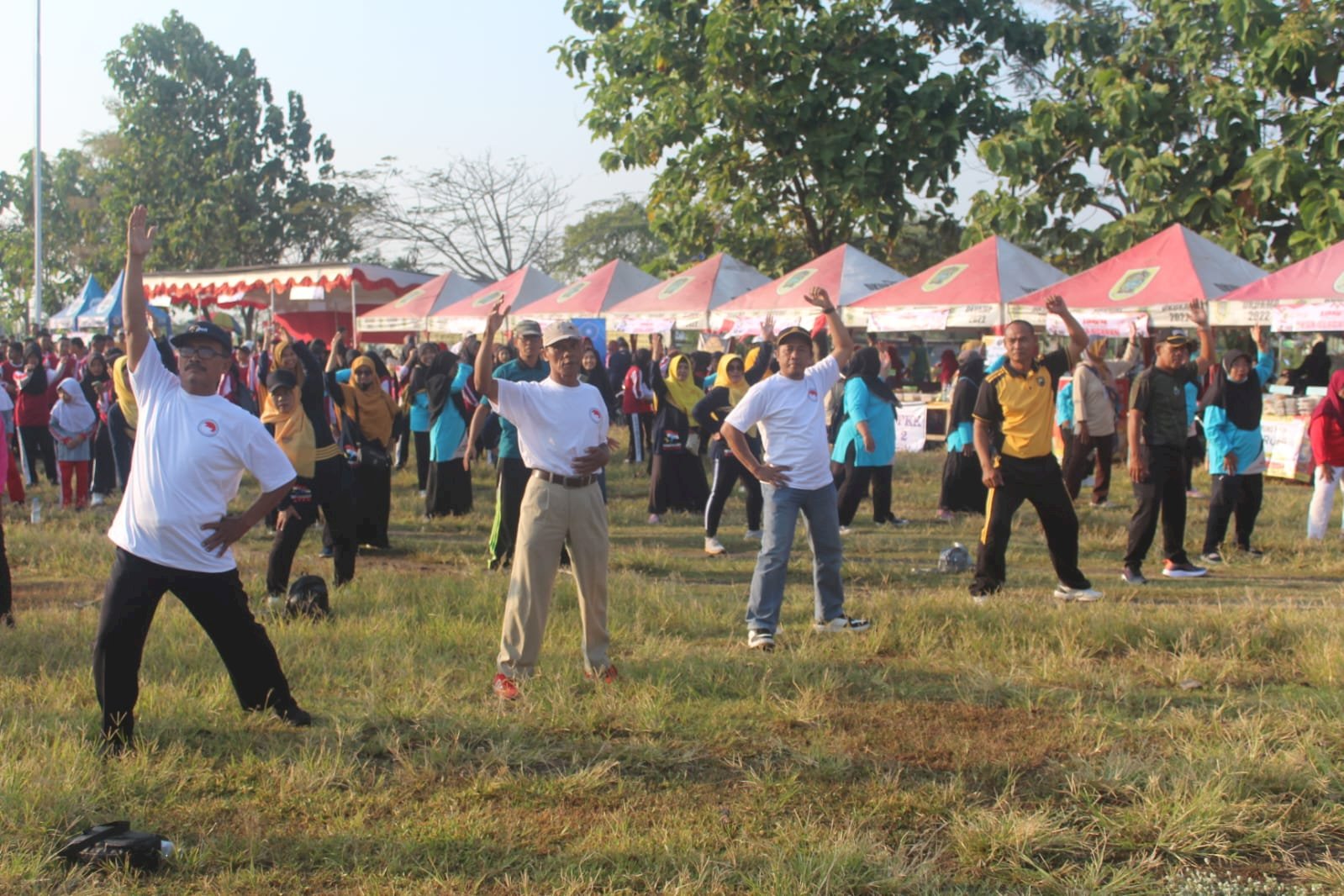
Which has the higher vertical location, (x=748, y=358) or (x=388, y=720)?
(x=748, y=358)

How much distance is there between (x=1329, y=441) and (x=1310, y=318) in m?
4.71

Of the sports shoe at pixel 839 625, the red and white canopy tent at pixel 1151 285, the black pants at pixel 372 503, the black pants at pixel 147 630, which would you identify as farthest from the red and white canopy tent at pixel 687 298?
the black pants at pixel 147 630

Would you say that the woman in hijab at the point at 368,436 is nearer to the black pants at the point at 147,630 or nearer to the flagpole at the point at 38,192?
the black pants at the point at 147,630

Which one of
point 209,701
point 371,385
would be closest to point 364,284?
point 371,385

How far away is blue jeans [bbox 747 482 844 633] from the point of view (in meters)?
7.11

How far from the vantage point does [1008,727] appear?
5.68 metres

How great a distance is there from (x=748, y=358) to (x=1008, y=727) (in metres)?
5.99

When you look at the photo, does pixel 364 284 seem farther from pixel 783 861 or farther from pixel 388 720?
pixel 783 861

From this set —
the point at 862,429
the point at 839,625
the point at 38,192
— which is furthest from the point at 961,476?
the point at 38,192

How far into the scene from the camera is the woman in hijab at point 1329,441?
10266 millimetres

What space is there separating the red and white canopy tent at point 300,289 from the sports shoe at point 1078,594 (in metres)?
20.4

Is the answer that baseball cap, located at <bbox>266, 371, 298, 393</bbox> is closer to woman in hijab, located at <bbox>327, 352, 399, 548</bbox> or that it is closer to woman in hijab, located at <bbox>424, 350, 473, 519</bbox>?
woman in hijab, located at <bbox>327, 352, 399, 548</bbox>

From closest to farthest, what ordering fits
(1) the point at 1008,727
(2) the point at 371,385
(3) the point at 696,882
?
1. (3) the point at 696,882
2. (1) the point at 1008,727
3. (2) the point at 371,385

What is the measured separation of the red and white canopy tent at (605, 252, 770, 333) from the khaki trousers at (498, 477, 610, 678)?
1393cm
